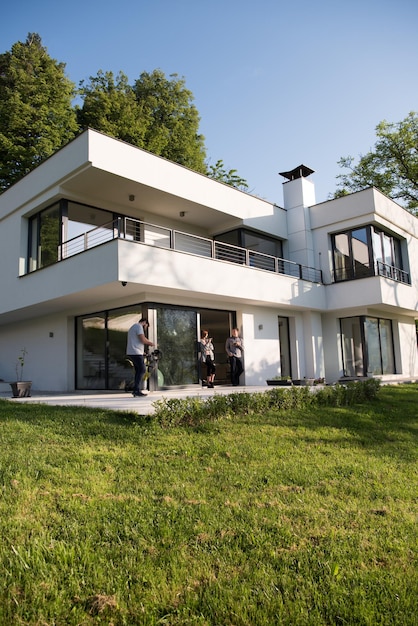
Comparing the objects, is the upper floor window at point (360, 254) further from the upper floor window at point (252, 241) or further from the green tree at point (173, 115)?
the green tree at point (173, 115)

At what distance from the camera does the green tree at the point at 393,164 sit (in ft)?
83.7

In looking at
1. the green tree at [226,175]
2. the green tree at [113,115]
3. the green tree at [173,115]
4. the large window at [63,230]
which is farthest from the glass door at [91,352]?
the green tree at [226,175]

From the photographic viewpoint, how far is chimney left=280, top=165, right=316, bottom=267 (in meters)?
17.3

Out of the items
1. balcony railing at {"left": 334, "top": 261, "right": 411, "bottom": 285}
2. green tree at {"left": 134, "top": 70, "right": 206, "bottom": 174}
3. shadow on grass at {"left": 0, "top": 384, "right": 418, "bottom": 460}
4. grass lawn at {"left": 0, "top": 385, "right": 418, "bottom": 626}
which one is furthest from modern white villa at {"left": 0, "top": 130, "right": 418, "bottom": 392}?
green tree at {"left": 134, "top": 70, "right": 206, "bottom": 174}

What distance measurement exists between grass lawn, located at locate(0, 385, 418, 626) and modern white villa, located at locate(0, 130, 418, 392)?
6225 millimetres

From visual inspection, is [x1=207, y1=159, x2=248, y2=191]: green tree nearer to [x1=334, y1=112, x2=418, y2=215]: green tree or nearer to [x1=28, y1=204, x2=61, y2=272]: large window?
[x1=334, y1=112, x2=418, y2=215]: green tree

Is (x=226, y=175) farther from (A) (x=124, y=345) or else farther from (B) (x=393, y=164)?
(A) (x=124, y=345)

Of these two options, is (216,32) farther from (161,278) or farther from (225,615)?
(225,615)

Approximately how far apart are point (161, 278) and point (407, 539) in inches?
348

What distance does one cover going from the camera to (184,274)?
11789 mm

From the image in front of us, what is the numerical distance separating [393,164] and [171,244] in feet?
66.3

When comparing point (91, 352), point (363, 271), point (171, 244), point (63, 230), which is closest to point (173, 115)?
point (363, 271)

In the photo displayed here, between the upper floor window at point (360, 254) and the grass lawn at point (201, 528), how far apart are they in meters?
11.5

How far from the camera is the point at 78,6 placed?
8.58 m
